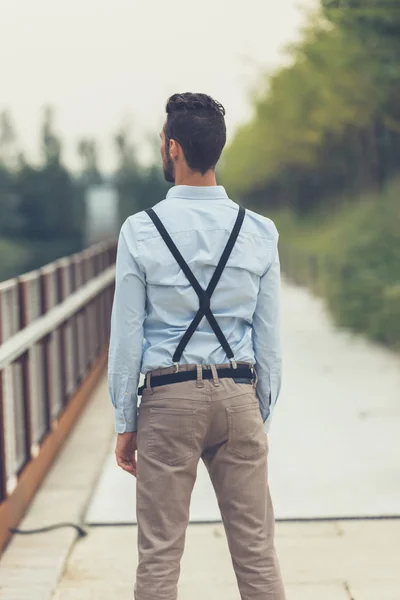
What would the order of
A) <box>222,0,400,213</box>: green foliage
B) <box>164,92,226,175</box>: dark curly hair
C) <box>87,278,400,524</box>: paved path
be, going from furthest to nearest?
1. <box>222,0,400,213</box>: green foliage
2. <box>87,278,400,524</box>: paved path
3. <box>164,92,226,175</box>: dark curly hair

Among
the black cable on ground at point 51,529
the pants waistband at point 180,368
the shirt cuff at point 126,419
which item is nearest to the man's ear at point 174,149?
the pants waistband at point 180,368

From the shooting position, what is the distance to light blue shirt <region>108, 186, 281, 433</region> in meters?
3.13

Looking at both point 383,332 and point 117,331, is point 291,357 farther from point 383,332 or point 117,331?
point 117,331

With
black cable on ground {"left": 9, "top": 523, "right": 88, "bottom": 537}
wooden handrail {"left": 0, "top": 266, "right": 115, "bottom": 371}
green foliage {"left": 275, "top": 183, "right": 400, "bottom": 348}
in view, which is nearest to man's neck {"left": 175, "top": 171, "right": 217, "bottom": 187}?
wooden handrail {"left": 0, "top": 266, "right": 115, "bottom": 371}

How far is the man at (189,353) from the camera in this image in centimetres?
314

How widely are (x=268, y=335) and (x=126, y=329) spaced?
1.50 feet

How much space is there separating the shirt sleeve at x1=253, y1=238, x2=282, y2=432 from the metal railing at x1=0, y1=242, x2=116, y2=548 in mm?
1741

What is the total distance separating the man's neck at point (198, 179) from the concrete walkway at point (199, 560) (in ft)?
6.15

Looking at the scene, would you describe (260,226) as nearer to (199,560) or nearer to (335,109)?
(199,560)

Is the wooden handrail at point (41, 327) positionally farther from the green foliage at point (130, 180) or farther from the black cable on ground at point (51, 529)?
the green foliage at point (130, 180)

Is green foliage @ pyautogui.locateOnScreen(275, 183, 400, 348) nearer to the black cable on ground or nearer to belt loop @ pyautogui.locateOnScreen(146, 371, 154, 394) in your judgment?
the black cable on ground

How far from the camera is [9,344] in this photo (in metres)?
5.09

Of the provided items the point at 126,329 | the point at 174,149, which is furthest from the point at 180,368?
the point at 174,149

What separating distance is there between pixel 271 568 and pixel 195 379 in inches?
24.9
